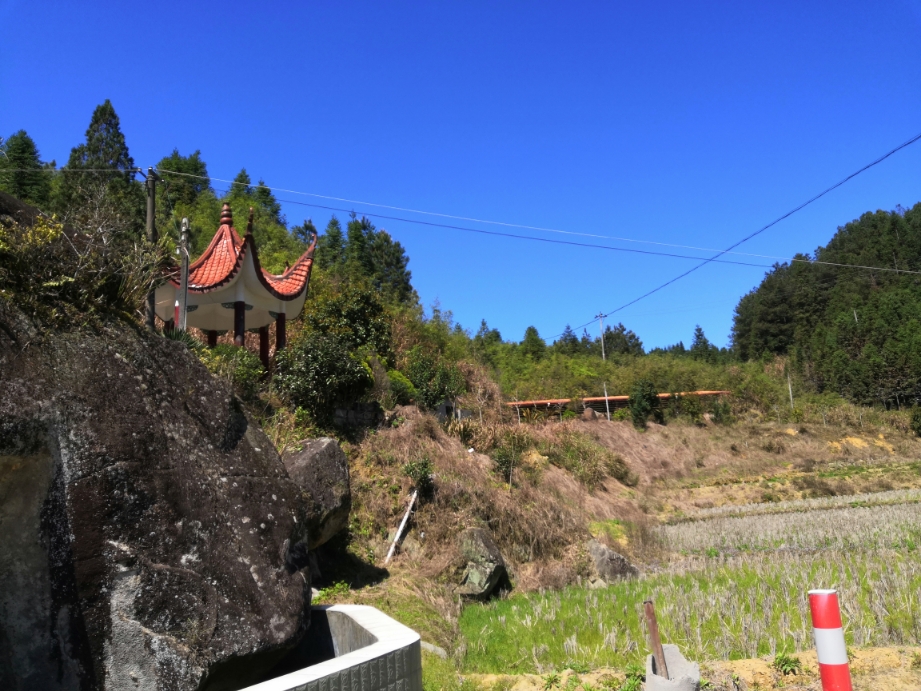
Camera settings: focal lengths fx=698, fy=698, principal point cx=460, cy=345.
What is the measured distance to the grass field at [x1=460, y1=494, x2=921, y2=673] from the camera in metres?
6.29

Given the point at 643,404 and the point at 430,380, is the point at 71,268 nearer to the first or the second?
the point at 430,380

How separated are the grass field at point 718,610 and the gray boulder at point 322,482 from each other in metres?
2.08

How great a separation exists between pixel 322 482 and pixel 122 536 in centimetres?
490

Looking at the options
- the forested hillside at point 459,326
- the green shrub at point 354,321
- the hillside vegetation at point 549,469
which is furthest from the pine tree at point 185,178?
the green shrub at point 354,321

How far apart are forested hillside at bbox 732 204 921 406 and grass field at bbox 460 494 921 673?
93.8 feet

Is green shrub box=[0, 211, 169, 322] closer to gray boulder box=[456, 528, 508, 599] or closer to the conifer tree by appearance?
gray boulder box=[456, 528, 508, 599]

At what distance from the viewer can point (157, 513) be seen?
3.96 m

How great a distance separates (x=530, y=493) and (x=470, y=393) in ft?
20.2

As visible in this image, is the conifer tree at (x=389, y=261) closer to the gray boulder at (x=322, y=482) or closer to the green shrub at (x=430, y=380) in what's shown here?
the green shrub at (x=430, y=380)

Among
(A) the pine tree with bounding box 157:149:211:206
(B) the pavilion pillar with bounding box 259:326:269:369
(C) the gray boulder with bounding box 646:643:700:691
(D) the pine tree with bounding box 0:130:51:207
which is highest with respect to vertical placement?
(A) the pine tree with bounding box 157:149:211:206

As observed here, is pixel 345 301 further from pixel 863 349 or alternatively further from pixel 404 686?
pixel 863 349

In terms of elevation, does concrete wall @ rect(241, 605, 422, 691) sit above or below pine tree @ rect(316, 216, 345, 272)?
below

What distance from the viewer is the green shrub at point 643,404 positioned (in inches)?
1123

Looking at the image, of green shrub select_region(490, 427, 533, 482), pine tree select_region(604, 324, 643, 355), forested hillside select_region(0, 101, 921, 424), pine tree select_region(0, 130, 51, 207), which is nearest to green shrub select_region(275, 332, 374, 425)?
forested hillside select_region(0, 101, 921, 424)
